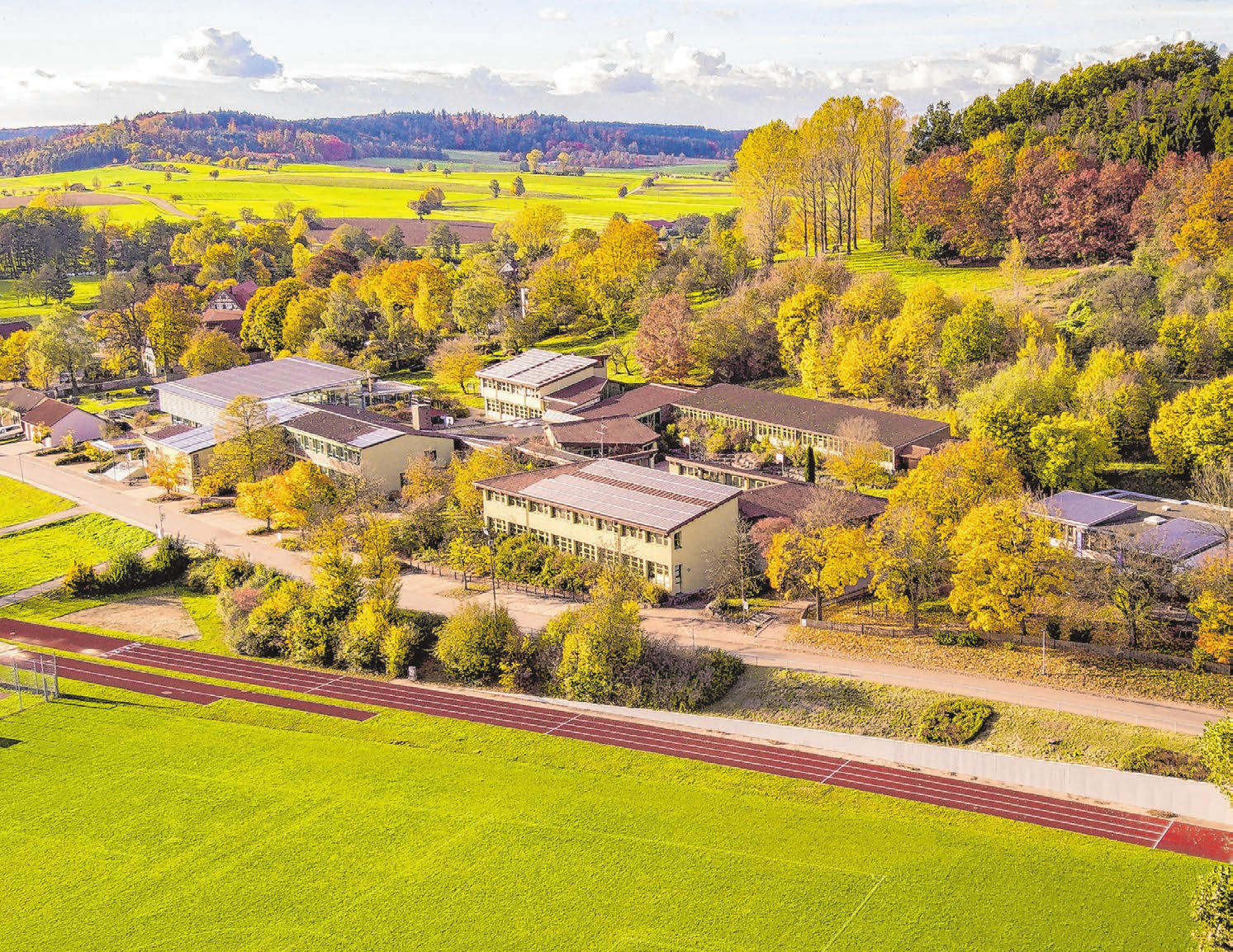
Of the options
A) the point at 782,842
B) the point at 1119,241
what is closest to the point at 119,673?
the point at 782,842

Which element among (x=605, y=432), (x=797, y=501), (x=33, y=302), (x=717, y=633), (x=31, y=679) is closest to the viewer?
(x=31, y=679)

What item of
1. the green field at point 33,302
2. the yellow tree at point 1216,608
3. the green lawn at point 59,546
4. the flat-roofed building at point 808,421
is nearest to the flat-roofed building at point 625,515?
the flat-roofed building at point 808,421

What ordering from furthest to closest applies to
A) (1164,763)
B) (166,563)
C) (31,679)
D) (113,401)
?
(113,401), (166,563), (31,679), (1164,763)

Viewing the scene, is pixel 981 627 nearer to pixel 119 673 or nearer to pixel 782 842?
pixel 782 842

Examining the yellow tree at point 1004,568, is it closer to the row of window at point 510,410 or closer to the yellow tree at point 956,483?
the yellow tree at point 956,483

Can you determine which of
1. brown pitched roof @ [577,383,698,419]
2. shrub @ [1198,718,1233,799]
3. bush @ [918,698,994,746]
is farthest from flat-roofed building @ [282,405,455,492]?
shrub @ [1198,718,1233,799]

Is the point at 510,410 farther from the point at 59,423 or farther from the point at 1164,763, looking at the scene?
the point at 1164,763

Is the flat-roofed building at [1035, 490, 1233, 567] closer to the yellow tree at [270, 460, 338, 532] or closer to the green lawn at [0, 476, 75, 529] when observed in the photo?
the yellow tree at [270, 460, 338, 532]

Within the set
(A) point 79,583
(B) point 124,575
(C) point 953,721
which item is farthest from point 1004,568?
(A) point 79,583
